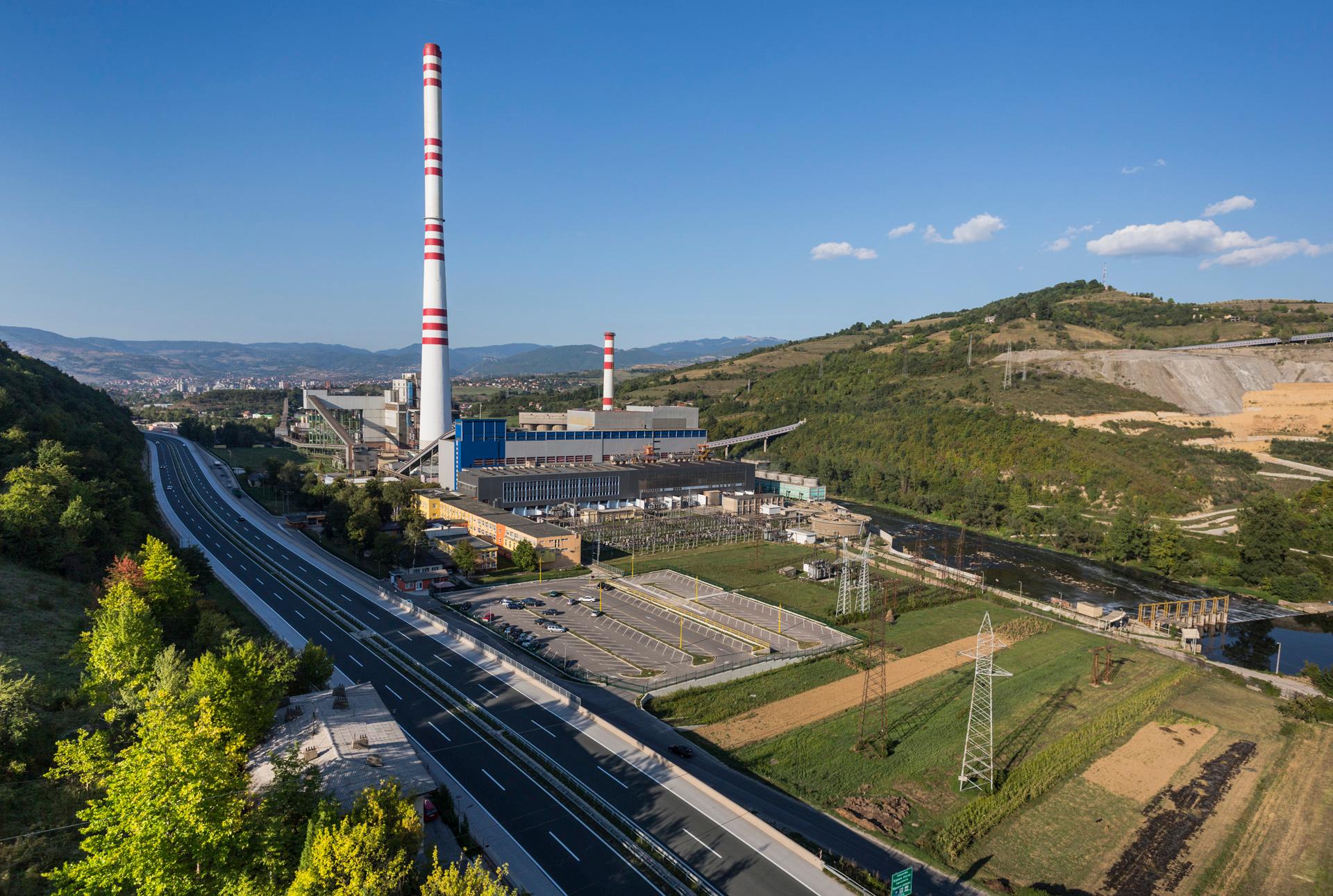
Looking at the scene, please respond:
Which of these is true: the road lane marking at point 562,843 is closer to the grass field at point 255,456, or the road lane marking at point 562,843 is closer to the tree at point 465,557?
the tree at point 465,557

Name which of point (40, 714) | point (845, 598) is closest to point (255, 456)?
point (845, 598)

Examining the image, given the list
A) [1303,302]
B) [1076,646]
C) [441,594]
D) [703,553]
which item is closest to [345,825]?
[441,594]

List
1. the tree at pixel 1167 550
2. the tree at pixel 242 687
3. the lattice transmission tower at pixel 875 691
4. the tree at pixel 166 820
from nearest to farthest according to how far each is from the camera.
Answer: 1. the tree at pixel 166 820
2. the tree at pixel 242 687
3. the lattice transmission tower at pixel 875 691
4. the tree at pixel 1167 550

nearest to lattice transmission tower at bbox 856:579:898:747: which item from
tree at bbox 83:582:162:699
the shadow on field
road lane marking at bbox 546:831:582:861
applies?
the shadow on field

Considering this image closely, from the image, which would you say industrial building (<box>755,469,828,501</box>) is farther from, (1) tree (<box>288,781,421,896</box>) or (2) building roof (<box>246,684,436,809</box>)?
(1) tree (<box>288,781,421,896</box>)

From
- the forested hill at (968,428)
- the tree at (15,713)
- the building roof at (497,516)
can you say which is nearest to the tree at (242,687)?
the tree at (15,713)

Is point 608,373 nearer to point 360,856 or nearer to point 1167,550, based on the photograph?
point 1167,550
